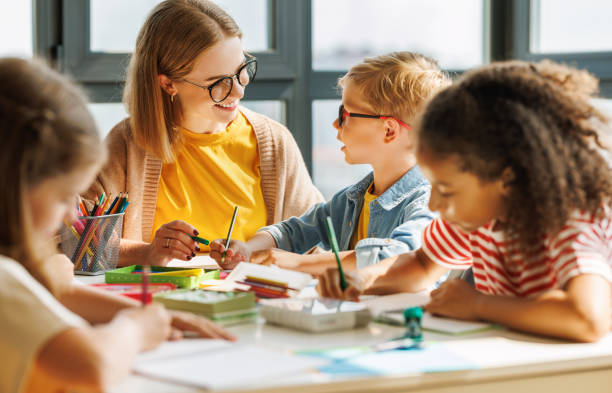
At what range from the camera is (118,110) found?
2.77m

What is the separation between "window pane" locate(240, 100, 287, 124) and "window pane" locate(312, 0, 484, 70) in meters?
0.22

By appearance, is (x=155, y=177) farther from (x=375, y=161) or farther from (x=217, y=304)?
(x=217, y=304)

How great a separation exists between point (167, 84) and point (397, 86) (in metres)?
0.71

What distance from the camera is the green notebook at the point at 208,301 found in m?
1.11

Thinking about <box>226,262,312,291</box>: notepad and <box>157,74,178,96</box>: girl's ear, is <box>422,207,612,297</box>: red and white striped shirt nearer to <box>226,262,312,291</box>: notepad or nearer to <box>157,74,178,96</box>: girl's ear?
<box>226,262,312,291</box>: notepad

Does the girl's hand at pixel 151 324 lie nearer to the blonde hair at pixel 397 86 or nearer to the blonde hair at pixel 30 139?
the blonde hair at pixel 30 139

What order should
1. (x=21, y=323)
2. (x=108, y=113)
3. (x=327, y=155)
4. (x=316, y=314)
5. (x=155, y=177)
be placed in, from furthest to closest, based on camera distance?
(x=327, y=155), (x=108, y=113), (x=155, y=177), (x=316, y=314), (x=21, y=323)

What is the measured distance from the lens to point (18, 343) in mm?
785

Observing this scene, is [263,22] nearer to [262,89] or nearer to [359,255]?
[262,89]

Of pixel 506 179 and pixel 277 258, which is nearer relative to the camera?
pixel 506 179

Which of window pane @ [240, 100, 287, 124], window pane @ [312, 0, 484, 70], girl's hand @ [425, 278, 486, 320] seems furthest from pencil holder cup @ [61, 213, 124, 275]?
window pane @ [312, 0, 484, 70]

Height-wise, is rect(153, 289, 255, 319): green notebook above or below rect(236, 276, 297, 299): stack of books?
above

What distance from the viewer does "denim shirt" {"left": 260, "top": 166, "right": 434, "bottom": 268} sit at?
1.49 m

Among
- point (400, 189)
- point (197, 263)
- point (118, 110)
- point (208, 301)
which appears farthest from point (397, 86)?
point (118, 110)
